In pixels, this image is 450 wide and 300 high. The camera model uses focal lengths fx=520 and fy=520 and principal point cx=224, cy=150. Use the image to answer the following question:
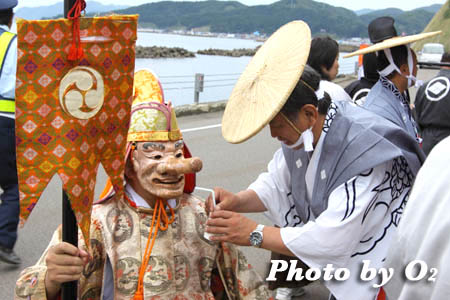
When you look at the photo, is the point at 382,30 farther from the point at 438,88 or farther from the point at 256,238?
the point at 256,238

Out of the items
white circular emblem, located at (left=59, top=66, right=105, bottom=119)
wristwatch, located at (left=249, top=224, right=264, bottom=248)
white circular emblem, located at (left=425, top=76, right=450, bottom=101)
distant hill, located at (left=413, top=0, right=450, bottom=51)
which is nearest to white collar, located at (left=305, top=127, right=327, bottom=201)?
wristwatch, located at (left=249, top=224, right=264, bottom=248)

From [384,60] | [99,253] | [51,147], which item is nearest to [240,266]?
[99,253]

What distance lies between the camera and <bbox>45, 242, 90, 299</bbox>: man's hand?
1820mm

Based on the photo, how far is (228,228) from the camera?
2.35m

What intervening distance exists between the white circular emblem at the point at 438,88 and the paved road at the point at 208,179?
206 cm

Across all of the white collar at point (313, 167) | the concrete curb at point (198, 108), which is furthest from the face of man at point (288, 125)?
the concrete curb at point (198, 108)

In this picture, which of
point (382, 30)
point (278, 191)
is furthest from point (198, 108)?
point (278, 191)

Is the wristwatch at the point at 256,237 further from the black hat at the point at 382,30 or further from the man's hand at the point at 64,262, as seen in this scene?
the black hat at the point at 382,30

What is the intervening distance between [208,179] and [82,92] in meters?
5.02

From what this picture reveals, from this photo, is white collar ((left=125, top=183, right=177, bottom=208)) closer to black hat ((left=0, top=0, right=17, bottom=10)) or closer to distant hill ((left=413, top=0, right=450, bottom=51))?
black hat ((left=0, top=0, right=17, bottom=10))

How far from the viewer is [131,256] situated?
237 cm

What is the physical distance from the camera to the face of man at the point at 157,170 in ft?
7.90

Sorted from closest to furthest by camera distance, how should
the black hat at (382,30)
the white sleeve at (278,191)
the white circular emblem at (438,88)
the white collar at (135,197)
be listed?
the white collar at (135,197)
the white sleeve at (278,191)
the black hat at (382,30)
the white circular emblem at (438,88)

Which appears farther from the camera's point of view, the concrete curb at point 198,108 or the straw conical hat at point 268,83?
the concrete curb at point 198,108
